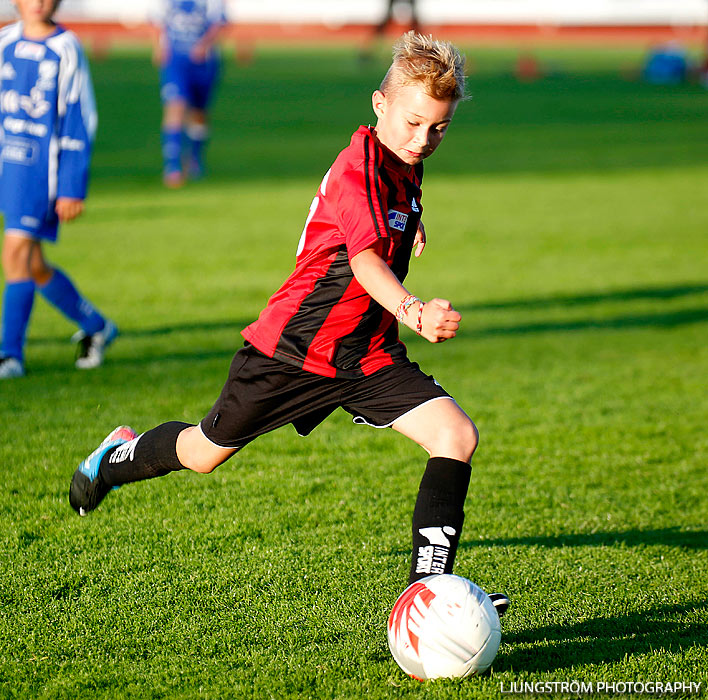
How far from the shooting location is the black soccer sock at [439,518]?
3.12 meters

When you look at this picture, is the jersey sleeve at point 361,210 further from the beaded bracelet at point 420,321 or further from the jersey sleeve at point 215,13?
the jersey sleeve at point 215,13

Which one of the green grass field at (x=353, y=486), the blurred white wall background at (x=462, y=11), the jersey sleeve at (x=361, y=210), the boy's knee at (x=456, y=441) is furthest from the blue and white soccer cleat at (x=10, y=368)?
the blurred white wall background at (x=462, y=11)

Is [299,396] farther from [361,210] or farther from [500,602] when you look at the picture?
[500,602]

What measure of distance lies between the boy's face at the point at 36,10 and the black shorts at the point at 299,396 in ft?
10.5

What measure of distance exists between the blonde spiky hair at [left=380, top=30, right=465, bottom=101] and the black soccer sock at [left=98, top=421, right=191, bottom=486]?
1434 mm

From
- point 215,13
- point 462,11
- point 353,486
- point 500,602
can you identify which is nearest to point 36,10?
point 353,486

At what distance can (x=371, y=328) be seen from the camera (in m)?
3.43

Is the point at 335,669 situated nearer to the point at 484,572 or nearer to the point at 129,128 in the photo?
the point at 484,572

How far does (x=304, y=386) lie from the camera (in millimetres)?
3418

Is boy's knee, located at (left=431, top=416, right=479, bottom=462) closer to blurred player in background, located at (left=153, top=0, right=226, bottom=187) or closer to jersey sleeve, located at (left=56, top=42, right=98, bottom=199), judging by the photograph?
jersey sleeve, located at (left=56, top=42, right=98, bottom=199)

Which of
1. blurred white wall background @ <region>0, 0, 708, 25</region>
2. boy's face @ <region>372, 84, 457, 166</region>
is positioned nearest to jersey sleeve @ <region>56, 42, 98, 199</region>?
boy's face @ <region>372, 84, 457, 166</region>

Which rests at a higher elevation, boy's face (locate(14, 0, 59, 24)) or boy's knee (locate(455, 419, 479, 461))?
boy's face (locate(14, 0, 59, 24))

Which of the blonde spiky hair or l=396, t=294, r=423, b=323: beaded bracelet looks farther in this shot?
the blonde spiky hair

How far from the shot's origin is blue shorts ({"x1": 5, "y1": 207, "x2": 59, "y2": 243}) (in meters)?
6.02
